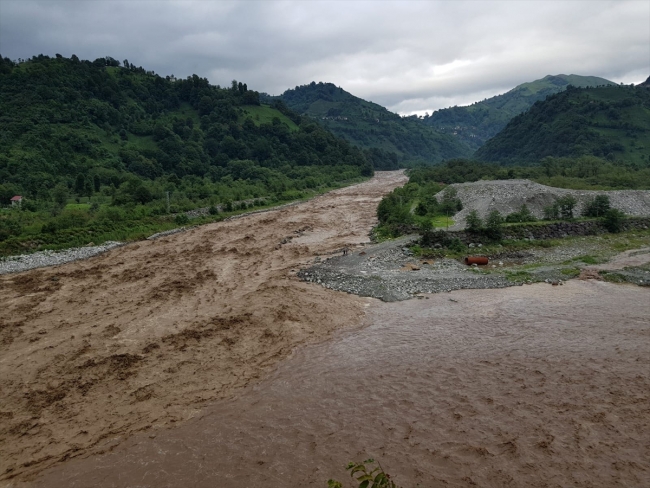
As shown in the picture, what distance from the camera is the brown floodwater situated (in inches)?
362

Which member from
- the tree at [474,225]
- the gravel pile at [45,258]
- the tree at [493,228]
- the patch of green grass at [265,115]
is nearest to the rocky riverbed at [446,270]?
the tree at [493,228]

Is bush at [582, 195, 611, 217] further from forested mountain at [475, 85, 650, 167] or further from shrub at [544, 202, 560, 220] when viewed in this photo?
forested mountain at [475, 85, 650, 167]

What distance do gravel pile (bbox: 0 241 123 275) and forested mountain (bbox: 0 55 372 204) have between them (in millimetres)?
18416

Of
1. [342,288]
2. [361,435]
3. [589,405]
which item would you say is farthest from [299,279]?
[589,405]

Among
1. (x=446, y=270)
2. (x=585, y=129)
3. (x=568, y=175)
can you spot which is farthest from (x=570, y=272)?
(x=585, y=129)

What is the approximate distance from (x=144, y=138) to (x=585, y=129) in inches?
4535

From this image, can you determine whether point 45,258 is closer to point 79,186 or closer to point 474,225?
point 474,225

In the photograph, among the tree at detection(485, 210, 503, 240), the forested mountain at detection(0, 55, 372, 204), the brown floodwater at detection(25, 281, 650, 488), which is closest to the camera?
the brown floodwater at detection(25, 281, 650, 488)

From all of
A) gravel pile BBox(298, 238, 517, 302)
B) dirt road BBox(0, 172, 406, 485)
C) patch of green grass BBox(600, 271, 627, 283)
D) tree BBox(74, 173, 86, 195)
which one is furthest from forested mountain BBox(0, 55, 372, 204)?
patch of green grass BBox(600, 271, 627, 283)

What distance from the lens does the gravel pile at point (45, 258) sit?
28.2 meters

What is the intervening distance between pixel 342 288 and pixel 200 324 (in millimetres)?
7391

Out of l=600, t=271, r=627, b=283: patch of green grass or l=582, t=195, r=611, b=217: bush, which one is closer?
l=600, t=271, r=627, b=283: patch of green grass

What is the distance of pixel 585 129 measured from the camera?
110750 mm

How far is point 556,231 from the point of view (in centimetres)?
2983
